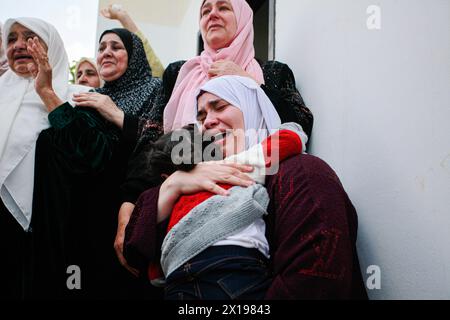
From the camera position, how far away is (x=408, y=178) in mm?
1118

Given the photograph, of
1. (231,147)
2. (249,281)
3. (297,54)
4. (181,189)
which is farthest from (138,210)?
(297,54)

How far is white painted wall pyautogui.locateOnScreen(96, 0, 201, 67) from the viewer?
550cm

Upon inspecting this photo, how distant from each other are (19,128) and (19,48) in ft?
1.45

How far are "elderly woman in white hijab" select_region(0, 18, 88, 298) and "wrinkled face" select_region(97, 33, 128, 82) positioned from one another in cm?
18

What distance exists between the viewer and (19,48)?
189 centimetres

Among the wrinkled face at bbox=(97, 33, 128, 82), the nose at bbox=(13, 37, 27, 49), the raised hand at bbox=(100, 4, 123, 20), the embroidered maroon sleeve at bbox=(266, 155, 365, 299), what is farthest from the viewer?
the raised hand at bbox=(100, 4, 123, 20)

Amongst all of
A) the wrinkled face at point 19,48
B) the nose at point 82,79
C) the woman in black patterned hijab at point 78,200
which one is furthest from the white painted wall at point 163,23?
the woman in black patterned hijab at point 78,200

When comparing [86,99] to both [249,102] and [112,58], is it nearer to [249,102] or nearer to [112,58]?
[112,58]

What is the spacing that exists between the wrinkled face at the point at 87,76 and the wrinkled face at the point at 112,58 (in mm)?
897

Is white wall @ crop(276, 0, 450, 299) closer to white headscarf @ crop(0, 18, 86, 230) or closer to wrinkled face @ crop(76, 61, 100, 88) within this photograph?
white headscarf @ crop(0, 18, 86, 230)

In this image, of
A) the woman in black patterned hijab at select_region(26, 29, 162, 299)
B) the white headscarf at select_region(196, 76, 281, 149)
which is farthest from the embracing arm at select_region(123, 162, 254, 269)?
the woman in black patterned hijab at select_region(26, 29, 162, 299)

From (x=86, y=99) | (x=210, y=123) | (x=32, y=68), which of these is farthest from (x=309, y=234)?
(x=32, y=68)

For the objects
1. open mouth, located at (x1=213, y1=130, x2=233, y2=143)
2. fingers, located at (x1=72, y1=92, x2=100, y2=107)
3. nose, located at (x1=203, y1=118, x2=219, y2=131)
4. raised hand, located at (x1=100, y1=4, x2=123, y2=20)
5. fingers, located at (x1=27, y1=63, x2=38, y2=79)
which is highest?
raised hand, located at (x1=100, y1=4, x2=123, y2=20)

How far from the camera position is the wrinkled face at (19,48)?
1882mm
